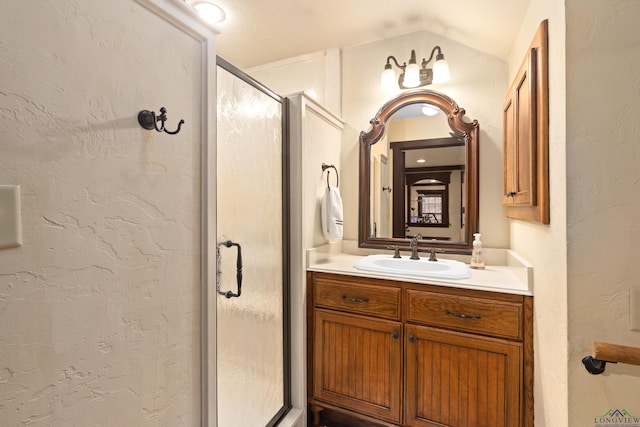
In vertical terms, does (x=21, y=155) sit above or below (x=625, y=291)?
above

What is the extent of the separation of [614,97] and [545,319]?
78 centimetres

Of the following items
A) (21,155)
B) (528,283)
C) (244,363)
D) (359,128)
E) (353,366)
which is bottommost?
(353,366)

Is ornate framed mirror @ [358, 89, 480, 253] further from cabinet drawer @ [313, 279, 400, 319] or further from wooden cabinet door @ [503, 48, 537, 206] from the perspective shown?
cabinet drawer @ [313, 279, 400, 319]

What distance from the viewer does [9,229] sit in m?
0.57

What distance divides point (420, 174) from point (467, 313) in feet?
3.16

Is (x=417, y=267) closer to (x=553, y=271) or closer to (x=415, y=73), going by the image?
(x=553, y=271)

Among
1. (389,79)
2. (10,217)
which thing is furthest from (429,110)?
(10,217)

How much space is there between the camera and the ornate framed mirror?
6.42 feet

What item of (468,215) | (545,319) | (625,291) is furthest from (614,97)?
(468,215)

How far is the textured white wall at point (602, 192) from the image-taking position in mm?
859

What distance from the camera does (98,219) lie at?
725mm

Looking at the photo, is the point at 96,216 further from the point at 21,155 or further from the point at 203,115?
the point at 203,115

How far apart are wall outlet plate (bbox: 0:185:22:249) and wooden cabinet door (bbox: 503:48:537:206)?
A: 4.89 ft

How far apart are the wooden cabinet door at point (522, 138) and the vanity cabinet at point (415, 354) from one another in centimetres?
48
